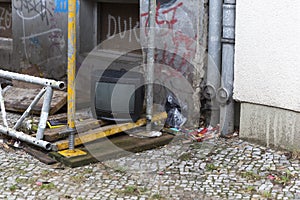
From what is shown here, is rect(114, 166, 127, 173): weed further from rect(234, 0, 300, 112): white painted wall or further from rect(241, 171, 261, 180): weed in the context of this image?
rect(234, 0, 300, 112): white painted wall

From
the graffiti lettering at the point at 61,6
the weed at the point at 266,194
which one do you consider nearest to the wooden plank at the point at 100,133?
the weed at the point at 266,194

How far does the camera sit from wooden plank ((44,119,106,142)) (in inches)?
235

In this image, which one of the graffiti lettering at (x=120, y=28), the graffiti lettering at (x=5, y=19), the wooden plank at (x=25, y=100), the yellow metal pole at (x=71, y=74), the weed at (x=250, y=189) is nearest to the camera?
the weed at (x=250, y=189)

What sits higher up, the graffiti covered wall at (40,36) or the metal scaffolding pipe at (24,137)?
the graffiti covered wall at (40,36)

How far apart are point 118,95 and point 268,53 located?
1817 mm

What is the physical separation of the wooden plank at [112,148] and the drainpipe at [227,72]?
745 millimetres

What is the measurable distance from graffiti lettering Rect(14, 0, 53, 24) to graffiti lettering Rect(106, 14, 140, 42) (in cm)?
115

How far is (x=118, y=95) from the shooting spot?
624 cm

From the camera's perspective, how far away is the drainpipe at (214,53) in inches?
255

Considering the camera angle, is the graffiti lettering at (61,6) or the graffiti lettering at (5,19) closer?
the graffiti lettering at (61,6)

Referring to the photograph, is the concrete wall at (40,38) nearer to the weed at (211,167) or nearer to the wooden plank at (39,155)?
the wooden plank at (39,155)

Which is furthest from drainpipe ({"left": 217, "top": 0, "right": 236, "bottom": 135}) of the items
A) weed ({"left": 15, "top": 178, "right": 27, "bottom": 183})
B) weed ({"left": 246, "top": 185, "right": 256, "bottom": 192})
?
weed ({"left": 15, "top": 178, "right": 27, "bottom": 183})

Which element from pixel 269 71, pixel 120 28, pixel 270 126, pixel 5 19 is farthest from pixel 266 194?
pixel 5 19

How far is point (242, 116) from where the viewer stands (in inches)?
254
